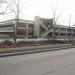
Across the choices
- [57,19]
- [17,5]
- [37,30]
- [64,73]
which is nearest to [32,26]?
[37,30]

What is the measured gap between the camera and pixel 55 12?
137ft

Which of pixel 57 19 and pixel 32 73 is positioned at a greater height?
pixel 57 19

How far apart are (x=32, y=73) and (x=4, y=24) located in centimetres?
7804

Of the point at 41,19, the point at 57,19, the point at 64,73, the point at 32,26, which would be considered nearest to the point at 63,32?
the point at 41,19

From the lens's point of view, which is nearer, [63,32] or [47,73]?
[47,73]

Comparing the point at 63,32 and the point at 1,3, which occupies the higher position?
the point at 1,3

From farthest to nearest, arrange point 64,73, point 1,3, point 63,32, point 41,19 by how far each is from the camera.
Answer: point 63,32, point 41,19, point 1,3, point 64,73

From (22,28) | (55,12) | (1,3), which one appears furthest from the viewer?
(22,28)

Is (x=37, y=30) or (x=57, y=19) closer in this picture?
(x=57, y=19)

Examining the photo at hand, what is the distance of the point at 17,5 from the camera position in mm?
28297

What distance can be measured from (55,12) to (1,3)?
67.2 feet

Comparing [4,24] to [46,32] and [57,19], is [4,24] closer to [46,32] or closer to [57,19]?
[46,32]

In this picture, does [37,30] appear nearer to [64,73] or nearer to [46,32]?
[46,32]

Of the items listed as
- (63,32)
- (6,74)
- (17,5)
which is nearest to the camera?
(6,74)
